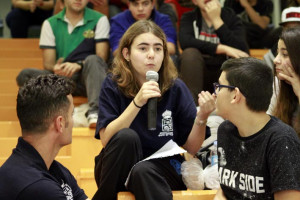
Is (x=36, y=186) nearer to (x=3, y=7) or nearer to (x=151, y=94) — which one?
(x=151, y=94)

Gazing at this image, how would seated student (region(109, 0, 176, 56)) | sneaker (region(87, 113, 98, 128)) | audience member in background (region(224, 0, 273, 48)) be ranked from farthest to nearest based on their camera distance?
audience member in background (region(224, 0, 273, 48))
seated student (region(109, 0, 176, 56))
sneaker (region(87, 113, 98, 128))

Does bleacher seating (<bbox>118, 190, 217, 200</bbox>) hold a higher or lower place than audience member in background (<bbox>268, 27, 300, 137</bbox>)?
lower

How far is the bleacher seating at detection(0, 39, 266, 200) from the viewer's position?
2943 millimetres

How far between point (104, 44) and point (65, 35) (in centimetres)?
27

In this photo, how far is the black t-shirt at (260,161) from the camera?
195cm

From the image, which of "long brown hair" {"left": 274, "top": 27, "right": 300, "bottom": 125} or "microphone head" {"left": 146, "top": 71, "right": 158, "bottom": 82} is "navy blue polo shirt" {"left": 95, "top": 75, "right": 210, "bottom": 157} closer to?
"microphone head" {"left": 146, "top": 71, "right": 158, "bottom": 82}

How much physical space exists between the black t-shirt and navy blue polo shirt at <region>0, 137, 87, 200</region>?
0.62 metres

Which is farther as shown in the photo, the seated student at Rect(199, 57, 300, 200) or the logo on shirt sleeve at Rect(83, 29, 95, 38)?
the logo on shirt sleeve at Rect(83, 29, 95, 38)

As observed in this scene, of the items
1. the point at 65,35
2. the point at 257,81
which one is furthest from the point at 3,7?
the point at 257,81

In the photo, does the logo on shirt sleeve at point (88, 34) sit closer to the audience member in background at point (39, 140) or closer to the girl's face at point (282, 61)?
the girl's face at point (282, 61)

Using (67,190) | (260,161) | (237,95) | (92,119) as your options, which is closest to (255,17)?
(92,119)

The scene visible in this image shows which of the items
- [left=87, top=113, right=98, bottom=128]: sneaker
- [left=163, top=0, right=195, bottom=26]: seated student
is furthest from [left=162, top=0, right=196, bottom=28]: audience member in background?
[left=87, top=113, right=98, bottom=128]: sneaker

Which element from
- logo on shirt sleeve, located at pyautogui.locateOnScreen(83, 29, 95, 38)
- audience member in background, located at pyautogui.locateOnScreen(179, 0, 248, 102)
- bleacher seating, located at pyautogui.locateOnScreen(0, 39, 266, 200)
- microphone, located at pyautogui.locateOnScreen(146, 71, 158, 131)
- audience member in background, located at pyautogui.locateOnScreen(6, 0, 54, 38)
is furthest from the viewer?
audience member in background, located at pyautogui.locateOnScreen(6, 0, 54, 38)

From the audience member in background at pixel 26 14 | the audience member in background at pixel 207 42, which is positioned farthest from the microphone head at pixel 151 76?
the audience member in background at pixel 26 14
